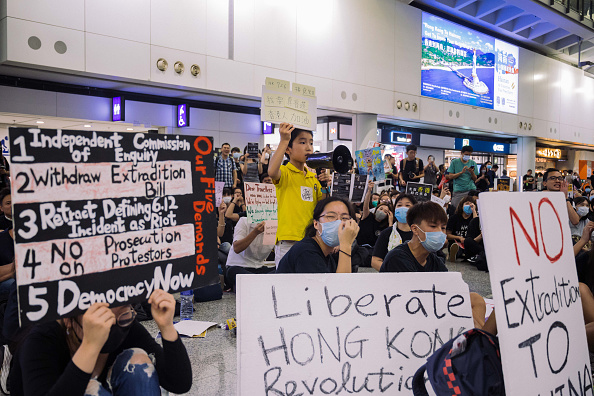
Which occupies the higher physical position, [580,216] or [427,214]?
[427,214]

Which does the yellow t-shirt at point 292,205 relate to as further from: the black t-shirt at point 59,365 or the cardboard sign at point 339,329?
the black t-shirt at point 59,365

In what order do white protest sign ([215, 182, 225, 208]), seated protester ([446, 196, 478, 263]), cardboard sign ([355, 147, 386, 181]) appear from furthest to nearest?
1. seated protester ([446, 196, 478, 263])
2. white protest sign ([215, 182, 225, 208])
3. cardboard sign ([355, 147, 386, 181])

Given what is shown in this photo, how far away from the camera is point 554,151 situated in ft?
80.0

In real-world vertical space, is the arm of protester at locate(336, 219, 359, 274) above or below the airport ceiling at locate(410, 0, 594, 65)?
below

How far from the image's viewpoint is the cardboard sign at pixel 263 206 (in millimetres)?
4098

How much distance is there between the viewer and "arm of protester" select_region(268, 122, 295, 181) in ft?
10.3

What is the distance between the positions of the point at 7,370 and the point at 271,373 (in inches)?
59.3

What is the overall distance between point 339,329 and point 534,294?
2.25 ft

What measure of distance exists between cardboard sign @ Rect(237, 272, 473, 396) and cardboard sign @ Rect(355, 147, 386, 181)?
3.15m

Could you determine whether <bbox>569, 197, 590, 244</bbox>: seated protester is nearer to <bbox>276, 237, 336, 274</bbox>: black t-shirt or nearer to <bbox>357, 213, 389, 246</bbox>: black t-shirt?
<bbox>357, 213, 389, 246</bbox>: black t-shirt

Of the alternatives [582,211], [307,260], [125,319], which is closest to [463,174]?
[582,211]

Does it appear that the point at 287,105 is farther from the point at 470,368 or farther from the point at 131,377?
the point at 470,368

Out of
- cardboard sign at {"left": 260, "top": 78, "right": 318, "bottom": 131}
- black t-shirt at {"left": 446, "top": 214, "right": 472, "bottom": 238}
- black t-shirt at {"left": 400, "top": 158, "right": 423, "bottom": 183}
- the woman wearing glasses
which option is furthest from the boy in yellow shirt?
black t-shirt at {"left": 400, "top": 158, "right": 423, "bottom": 183}

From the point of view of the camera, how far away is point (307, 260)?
99.0 inches
